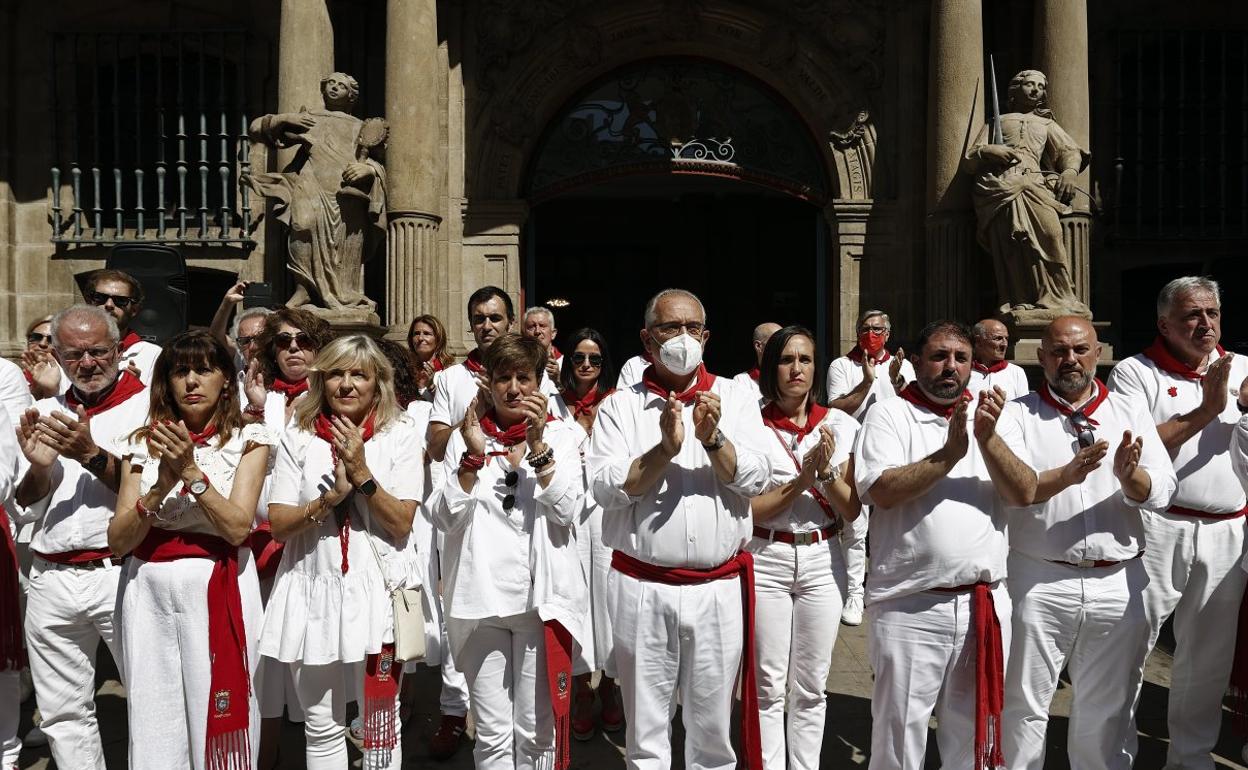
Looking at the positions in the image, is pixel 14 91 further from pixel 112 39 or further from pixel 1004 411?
pixel 1004 411

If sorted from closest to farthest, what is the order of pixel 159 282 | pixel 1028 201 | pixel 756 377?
pixel 756 377 < pixel 159 282 < pixel 1028 201

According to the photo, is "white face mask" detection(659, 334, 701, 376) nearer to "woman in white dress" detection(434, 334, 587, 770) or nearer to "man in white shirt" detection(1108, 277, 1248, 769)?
"woman in white dress" detection(434, 334, 587, 770)

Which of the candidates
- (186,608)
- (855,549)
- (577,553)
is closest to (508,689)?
(577,553)

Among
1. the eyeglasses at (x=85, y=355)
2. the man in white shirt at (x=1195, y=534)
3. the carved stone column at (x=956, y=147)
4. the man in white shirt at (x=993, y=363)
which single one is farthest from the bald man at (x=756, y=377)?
the carved stone column at (x=956, y=147)

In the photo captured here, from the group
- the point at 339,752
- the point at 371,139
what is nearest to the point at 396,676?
the point at 339,752

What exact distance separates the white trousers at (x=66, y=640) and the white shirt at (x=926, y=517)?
315 cm

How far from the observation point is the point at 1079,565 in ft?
14.0

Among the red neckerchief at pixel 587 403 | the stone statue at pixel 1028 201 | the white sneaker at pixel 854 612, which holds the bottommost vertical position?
the white sneaker at pixel 854 612

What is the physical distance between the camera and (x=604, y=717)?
5645 mm

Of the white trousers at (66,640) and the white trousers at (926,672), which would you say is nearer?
the white trousers at (926,672)

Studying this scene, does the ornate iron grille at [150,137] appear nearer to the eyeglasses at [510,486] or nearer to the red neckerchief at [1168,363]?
the eyeglasses at [510,486]

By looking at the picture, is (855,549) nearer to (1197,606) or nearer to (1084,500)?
(1197,606)

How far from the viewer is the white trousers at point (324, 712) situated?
394 cm

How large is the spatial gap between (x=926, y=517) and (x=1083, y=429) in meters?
0.81
